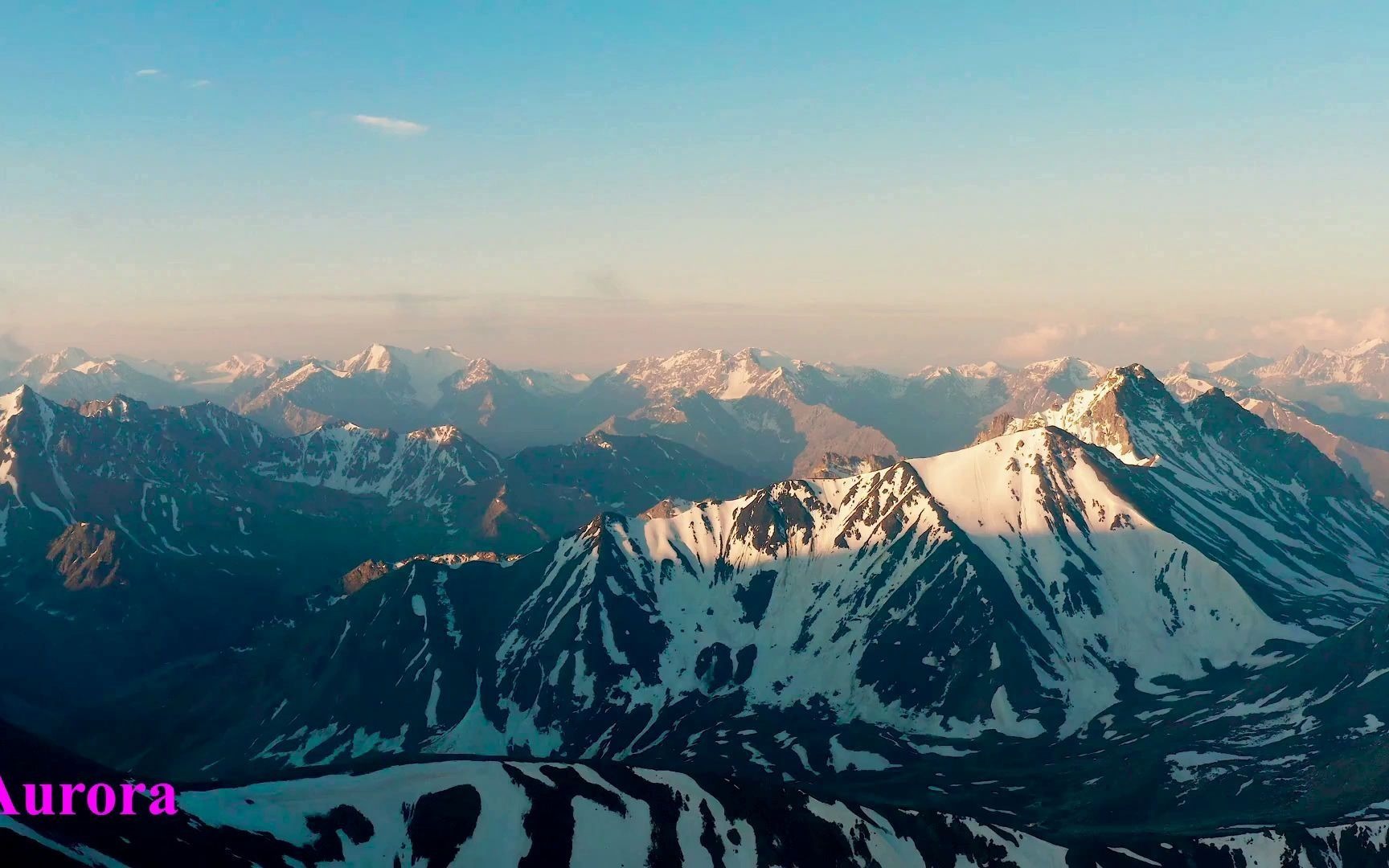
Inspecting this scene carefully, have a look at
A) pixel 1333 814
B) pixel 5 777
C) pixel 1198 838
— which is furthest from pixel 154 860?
pixel 1333 814

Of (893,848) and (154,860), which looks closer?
(154,860)

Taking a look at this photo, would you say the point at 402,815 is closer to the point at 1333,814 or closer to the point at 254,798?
the point at 254,798

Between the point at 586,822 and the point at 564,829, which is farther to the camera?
the point at 586,822

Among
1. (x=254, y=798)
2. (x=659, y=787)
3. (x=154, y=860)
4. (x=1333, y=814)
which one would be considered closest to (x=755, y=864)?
(x=659, y=787)

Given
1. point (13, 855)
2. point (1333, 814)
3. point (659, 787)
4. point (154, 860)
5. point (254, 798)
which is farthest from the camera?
point (1333, 814)

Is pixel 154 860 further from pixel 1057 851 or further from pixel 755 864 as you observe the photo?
pixel 1057 851

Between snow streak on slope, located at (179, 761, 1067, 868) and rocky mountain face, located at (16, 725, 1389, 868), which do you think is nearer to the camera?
rocky mountain face, located at (16, 725, 1389, 868)

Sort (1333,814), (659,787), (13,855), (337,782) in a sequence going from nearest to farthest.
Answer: (13,855) → (337,782) → (659,787) → (1333,814)

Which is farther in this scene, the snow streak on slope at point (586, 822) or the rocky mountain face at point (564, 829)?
the snow streak on slope at point (586, 822)

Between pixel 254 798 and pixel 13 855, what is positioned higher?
pixel 13 855

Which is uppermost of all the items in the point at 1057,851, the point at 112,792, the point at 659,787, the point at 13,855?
the point at 13,855
